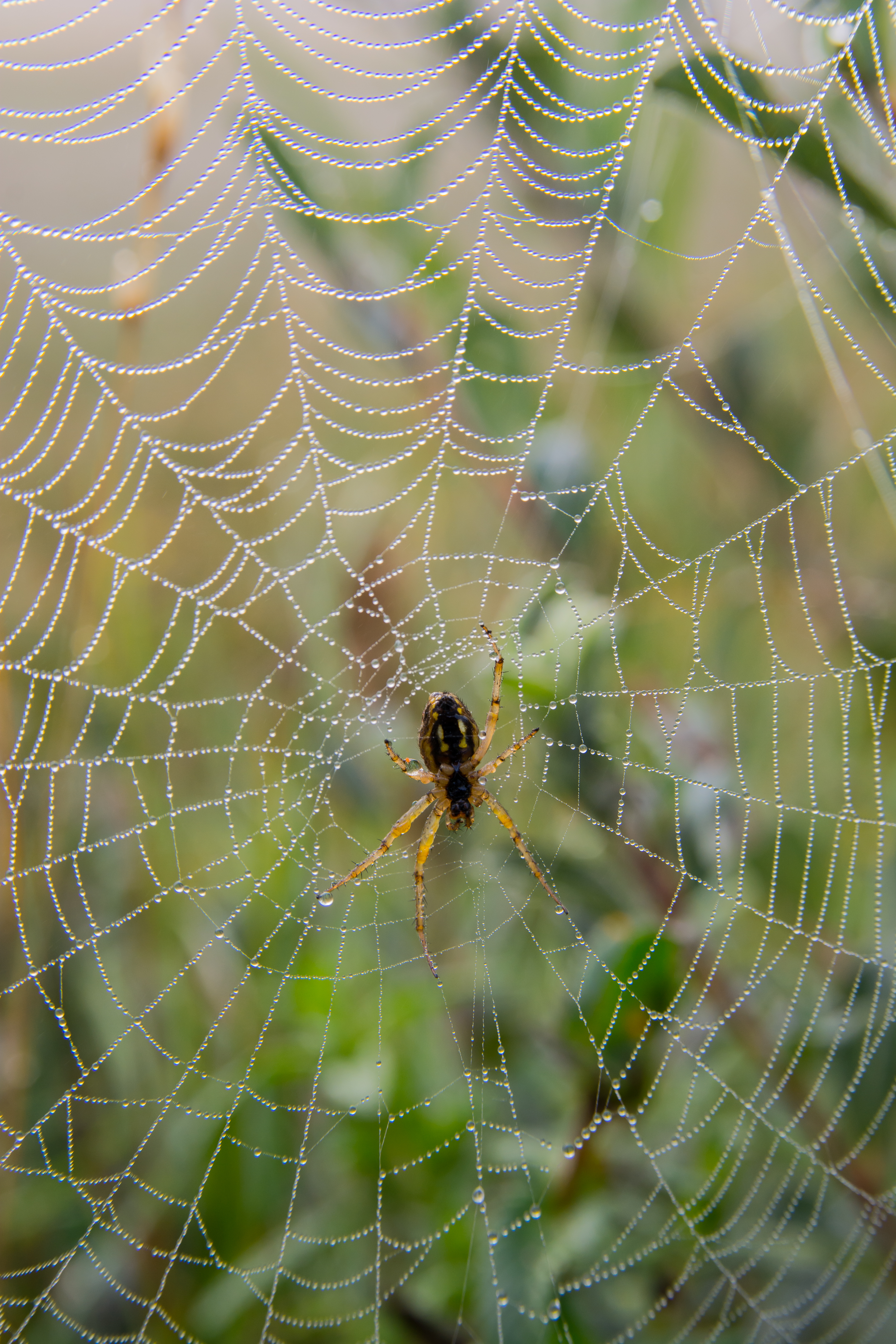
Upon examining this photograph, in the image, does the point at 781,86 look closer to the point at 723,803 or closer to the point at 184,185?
the point at 184,185

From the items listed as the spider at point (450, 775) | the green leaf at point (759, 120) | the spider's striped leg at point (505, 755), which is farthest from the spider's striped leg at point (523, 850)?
the green leaf at point (759, 120)

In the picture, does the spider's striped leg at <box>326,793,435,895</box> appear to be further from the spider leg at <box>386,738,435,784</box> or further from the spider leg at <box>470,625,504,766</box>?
the spider leg at <box>470,625,504,766</box>

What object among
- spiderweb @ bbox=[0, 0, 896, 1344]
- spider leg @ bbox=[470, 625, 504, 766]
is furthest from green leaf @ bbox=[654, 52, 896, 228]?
spider leg @ bbox=[470, 625, 504, 766]

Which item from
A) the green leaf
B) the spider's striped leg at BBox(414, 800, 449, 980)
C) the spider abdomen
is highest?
the green leaf

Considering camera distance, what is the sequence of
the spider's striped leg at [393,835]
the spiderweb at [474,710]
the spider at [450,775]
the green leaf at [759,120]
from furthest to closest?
the spider's striped leg at [393,835] < the spider at [450,775] < the spiderweb at [474,710] < the green leaf at [759,120]

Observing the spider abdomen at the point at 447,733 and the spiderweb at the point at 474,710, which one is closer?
the spiderweb at the point at 474,710

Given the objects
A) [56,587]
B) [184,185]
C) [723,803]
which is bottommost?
[723,803]

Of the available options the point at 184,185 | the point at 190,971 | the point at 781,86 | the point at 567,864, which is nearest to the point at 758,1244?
the point at 567,864

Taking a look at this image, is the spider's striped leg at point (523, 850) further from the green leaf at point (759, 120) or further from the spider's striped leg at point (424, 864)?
the green leaf at point (759, 120)
